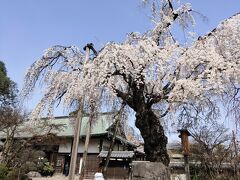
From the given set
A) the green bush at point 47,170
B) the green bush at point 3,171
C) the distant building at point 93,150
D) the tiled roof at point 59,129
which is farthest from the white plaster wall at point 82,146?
the green bush at point 3,171

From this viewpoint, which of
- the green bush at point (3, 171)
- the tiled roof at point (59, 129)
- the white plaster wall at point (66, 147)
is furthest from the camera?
the white plaster wall at point (66, 147)

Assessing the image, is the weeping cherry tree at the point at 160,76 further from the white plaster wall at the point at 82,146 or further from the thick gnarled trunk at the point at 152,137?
the white plaster wall at the point at 82,146

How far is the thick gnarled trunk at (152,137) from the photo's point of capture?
307 inches

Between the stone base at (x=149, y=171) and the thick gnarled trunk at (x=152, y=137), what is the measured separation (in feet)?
2.10

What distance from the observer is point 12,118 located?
19.5 meters

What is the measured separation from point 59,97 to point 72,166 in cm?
238

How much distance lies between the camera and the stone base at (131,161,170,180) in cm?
691

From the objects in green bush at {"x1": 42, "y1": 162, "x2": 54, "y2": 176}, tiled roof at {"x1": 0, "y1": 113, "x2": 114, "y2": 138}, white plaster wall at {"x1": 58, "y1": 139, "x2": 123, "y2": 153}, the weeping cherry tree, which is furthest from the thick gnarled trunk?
green bush at {"x1": 42, "y1": 162, "x2": 54, "y2": 176}

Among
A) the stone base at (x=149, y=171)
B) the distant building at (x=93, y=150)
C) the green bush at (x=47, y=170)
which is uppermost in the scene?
the distant building at (x=93, y=150)

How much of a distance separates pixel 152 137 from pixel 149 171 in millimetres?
1127

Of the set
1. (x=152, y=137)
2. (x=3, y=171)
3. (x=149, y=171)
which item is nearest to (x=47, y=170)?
(x=3, y=171)

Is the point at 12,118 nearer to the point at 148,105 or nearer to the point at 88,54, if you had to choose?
the point at 88,54

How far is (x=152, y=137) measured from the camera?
25.8 feet

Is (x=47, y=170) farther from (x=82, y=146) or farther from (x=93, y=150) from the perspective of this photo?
(x=93, y=150)
